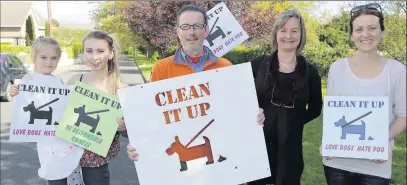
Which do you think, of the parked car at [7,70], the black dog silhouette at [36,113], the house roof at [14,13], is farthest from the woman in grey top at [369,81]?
the house roof at [14,13]

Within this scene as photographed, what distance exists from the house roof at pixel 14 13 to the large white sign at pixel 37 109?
3556 cm

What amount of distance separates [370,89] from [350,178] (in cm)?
62

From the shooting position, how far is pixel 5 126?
9.76 m

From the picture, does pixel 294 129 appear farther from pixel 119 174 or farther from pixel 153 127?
pixel 119 174

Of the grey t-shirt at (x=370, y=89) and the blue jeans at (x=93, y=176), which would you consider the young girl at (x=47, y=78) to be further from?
the grey t-shirt at (x=370, y=89)

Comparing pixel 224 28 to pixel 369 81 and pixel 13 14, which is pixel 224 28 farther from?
pixel 13 14

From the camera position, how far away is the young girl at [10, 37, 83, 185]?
300cm

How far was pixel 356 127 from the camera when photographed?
107 inches

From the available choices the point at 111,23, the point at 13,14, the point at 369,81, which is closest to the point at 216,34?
the point at 369,81

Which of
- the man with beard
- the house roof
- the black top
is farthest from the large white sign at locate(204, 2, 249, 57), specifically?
the house roof

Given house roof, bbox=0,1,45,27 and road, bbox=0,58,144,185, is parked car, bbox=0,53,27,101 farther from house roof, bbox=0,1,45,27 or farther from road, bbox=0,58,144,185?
house roof, bbox=0,1,45,27

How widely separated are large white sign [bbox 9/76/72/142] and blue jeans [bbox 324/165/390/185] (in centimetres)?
196

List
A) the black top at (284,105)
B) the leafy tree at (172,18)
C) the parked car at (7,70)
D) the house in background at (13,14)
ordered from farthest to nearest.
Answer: the house in background at (13,14), the leafy tree at (172,18), the parked car at (7,70), the black top at (284,105)

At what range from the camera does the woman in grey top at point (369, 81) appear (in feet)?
8.68
